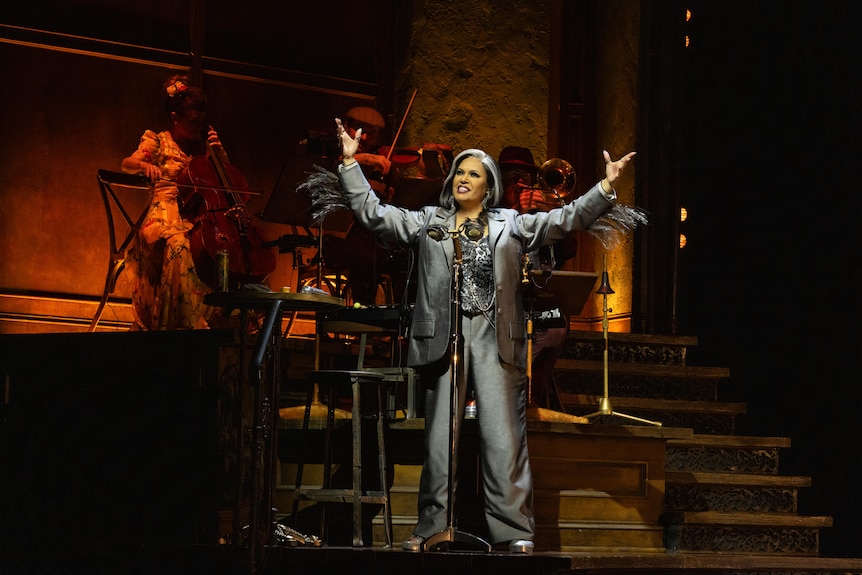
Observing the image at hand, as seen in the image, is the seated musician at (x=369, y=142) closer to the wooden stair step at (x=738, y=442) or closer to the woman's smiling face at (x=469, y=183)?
the woman's smiling face at (x=469, y=183)

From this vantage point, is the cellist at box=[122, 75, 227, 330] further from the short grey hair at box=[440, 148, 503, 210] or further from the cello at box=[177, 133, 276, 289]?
the short grey hair at box=[440, 148, 503, 210]

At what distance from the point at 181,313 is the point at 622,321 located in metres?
2.92

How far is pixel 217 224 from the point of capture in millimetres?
6582

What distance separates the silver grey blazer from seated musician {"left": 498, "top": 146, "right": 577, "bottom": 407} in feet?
2.71

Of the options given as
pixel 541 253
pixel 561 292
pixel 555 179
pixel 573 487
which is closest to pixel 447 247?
pixel 561 292

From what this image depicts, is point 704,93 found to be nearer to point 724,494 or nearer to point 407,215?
point 724,494

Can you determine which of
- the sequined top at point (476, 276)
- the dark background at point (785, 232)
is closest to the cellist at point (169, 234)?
the sequined top at point (476, 276)

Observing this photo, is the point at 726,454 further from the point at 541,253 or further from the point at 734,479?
the point at 541,253

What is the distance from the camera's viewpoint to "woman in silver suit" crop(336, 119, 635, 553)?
4.70 meters

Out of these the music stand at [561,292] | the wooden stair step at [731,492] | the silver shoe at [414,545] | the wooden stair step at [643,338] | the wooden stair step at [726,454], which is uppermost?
the music stand at [561,292]

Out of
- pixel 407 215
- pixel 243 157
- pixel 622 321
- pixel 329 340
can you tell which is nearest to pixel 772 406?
pixel 622 321

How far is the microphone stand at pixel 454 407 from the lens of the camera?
4.55 metres

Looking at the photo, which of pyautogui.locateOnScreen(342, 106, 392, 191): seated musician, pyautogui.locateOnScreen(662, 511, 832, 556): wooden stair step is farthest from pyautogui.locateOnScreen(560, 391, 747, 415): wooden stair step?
pyautogui.locateOnScreen(342, 106, 392, 191): seated musician

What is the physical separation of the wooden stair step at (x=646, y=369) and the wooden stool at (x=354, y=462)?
5.86 ft
